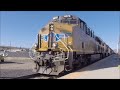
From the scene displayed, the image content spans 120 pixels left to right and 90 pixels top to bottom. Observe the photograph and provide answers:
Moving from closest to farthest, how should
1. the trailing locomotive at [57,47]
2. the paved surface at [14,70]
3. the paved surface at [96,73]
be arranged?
1. the paved surface at [96,73]
2. the trailing locomotive at [57,47]
3. the paved surface at [14,70]

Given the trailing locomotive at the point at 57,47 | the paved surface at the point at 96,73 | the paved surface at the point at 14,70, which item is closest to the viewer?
the paved surface at the point at 96,73

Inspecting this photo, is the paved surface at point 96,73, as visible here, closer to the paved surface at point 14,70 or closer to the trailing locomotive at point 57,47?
the trailing locomotive at point 57,47

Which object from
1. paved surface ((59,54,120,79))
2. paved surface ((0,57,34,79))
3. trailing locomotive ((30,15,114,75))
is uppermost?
trailing locomotive ((30,15,114,75))

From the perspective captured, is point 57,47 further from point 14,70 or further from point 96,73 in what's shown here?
point 14,70

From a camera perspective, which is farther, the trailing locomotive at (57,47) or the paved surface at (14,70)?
the paved surface at (14,70)

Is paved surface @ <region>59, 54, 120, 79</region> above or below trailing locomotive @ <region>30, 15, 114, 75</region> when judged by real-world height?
below

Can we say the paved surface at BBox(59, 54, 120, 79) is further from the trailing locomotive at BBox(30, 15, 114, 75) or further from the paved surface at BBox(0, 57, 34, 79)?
the paved surface at BBox(0, 57, 34, 79)

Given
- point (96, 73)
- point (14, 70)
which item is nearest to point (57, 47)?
point (96, 73)

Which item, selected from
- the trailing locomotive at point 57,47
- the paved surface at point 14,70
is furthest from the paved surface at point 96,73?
the paved surface at point 14,70

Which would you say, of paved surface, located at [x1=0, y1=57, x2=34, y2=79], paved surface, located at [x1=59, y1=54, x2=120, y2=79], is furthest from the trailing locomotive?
paved surface, located at [x1=0, y1=57, x2=34, y2=79]

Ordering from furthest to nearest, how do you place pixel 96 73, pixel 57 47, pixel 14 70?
pixel 14 70, pixel 57 47, pixel 96 73
